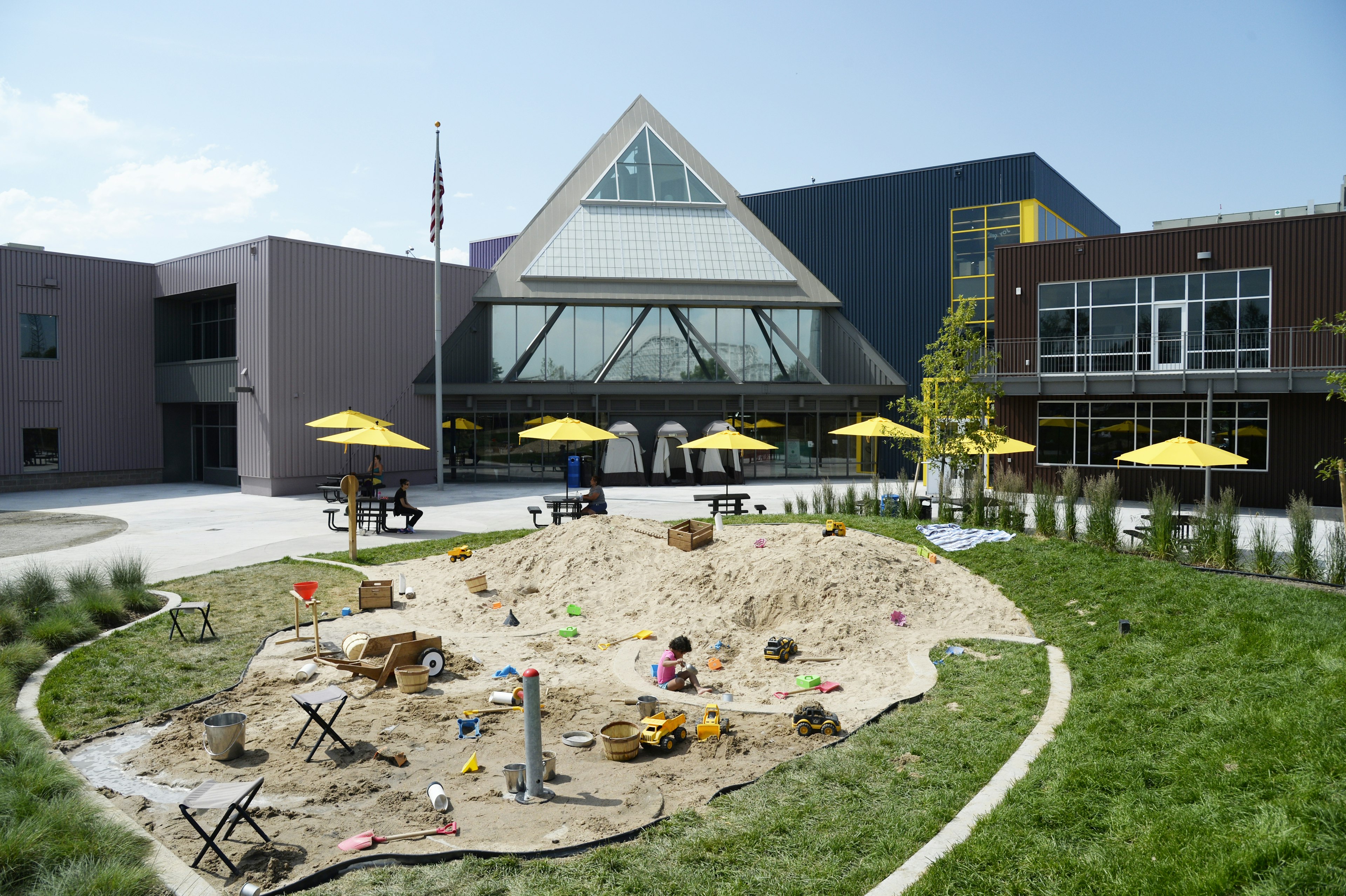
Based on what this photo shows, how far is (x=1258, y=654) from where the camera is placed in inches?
289

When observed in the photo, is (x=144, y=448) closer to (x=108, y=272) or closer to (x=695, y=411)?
(x=108, y=272)

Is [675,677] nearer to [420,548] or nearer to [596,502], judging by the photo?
[596,502]

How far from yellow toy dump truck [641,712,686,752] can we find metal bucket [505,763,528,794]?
1139 millimetres

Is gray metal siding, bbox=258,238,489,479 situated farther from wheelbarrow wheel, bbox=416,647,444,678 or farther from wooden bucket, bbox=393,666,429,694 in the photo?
wooden bucket, bbox=393,666,429,694

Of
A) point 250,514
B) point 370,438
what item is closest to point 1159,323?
point 370,438

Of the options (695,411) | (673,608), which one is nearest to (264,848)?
(673,608)

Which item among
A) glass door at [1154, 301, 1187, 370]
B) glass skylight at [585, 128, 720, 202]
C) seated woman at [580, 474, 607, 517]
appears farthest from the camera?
glass skylight at [585, 128, 720, 202]

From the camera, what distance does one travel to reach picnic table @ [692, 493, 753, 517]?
64.7ft

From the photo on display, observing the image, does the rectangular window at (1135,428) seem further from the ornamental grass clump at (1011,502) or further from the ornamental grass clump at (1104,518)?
the ornamental grass clump at (1104,518)

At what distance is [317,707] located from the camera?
697 centimetres

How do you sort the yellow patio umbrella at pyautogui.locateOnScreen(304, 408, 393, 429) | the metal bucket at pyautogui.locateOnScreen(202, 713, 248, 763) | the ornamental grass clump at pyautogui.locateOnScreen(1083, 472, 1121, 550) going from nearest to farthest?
1. the metal bucket at pyautogui.locateOnScreen(202, 713, 248, 763)
2. the ornamental grass clump at pyautogui.locateOnScreen(1083, 472, 1121, 550)
3. the yellow patio umbrella at pyautogui.locateOnScreen(304, 408, 393, 429)

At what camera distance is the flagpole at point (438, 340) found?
27.9 meters

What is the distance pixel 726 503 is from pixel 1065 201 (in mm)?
24150

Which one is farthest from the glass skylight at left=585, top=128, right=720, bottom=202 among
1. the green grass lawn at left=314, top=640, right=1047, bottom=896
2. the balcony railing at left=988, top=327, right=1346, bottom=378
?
the green grass lawn at left=314, top=640, right=1047, bottom=896
